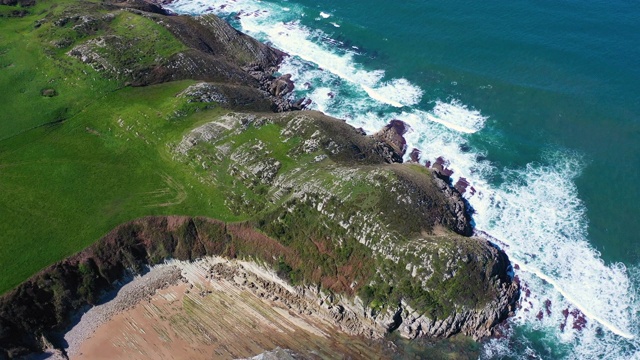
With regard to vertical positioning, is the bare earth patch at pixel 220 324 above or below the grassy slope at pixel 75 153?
below

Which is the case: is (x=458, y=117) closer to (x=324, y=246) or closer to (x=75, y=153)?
(x=324, y=246)

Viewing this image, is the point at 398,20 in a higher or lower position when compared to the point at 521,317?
higher

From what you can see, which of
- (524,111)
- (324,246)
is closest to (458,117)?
(524,111)

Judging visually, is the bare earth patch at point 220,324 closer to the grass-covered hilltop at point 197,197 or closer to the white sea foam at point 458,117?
the grass-covered hilltop at point 197,197

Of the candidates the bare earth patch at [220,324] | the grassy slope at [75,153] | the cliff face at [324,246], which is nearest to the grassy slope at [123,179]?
the grassy slope at [75,153]

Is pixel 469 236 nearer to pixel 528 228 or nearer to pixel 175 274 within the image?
pixel 528 228

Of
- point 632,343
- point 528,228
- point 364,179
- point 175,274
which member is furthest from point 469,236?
point 175,274

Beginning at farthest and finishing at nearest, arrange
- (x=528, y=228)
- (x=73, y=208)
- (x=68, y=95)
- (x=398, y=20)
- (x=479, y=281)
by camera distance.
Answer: (x=398, y=20) < (x=68, y=95) < (x=528, y=228) < (x=73, y=208) < (x=479, y=281)
